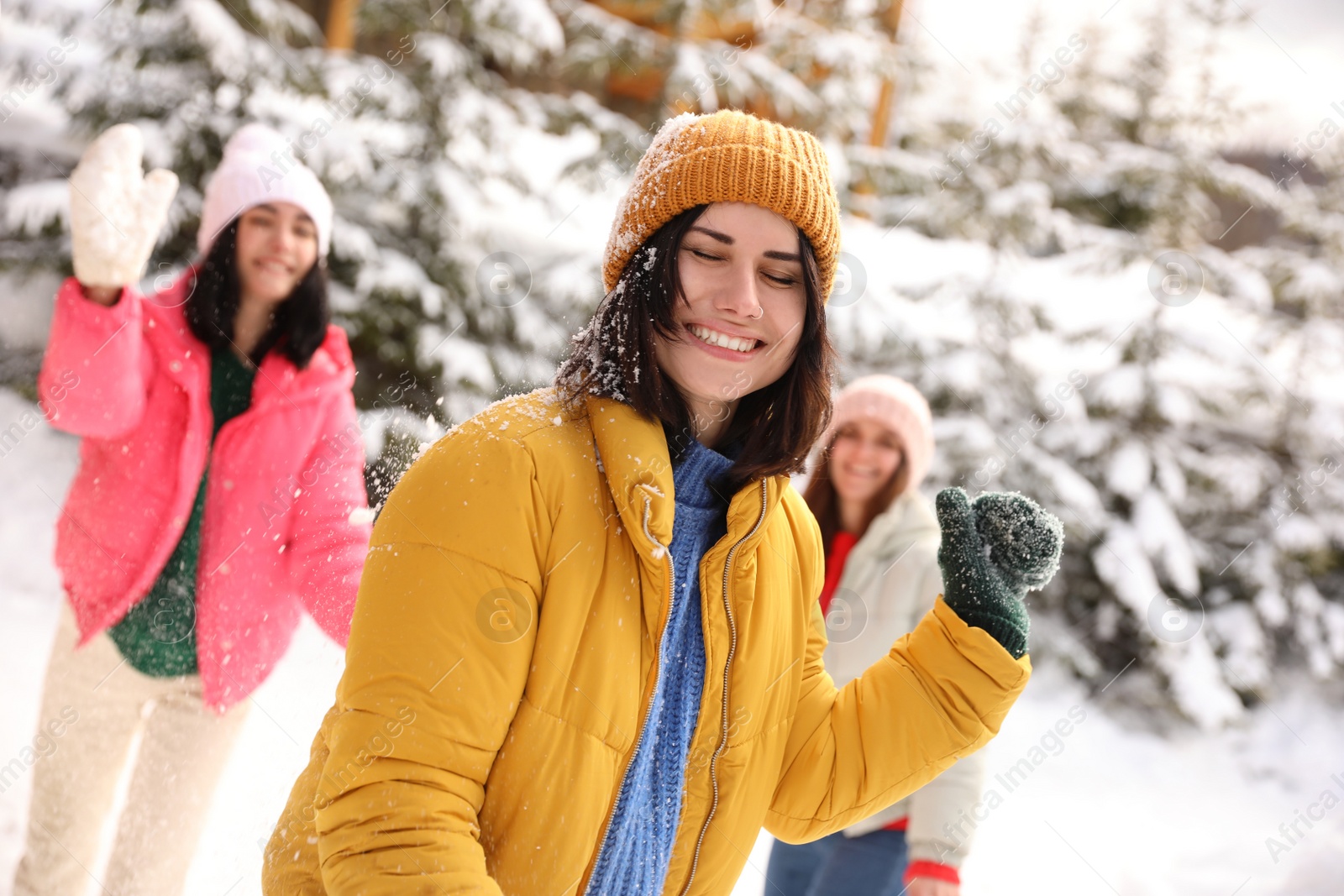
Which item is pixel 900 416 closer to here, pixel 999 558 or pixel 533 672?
pixel 999 558

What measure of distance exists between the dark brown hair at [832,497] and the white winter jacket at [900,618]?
0.04 meters

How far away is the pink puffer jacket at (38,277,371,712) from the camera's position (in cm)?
197

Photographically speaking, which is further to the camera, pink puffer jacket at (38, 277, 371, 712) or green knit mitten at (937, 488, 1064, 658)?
pink puffer jacket at (38, 277, 371, 712)

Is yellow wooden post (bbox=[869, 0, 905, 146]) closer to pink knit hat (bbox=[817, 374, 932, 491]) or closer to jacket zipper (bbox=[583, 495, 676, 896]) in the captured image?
pink knit hat (bbox=[817, 374, 932, 491])

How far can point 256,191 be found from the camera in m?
2.28

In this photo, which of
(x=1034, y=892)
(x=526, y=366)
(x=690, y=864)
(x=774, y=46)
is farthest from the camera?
(x=774, y=46)

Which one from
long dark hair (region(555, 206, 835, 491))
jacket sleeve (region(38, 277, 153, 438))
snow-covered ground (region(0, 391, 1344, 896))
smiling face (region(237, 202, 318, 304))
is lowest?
snow-covered ground (region(0, 391, 1344, 896))

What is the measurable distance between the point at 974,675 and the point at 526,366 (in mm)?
3740

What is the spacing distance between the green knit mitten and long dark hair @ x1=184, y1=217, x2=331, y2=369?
64.2 inches

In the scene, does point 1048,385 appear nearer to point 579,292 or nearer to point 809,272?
point 579,292

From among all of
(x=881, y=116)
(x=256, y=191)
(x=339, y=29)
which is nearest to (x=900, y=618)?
(x=256, y=191)

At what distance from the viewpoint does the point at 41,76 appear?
17.8 ft

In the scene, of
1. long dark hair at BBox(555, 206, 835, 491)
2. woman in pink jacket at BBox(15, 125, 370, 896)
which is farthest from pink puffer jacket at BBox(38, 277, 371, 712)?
long dark hair at BBox(555, 206, 835, 491)

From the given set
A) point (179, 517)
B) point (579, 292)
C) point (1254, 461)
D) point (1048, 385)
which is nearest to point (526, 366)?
point (579, 292)
